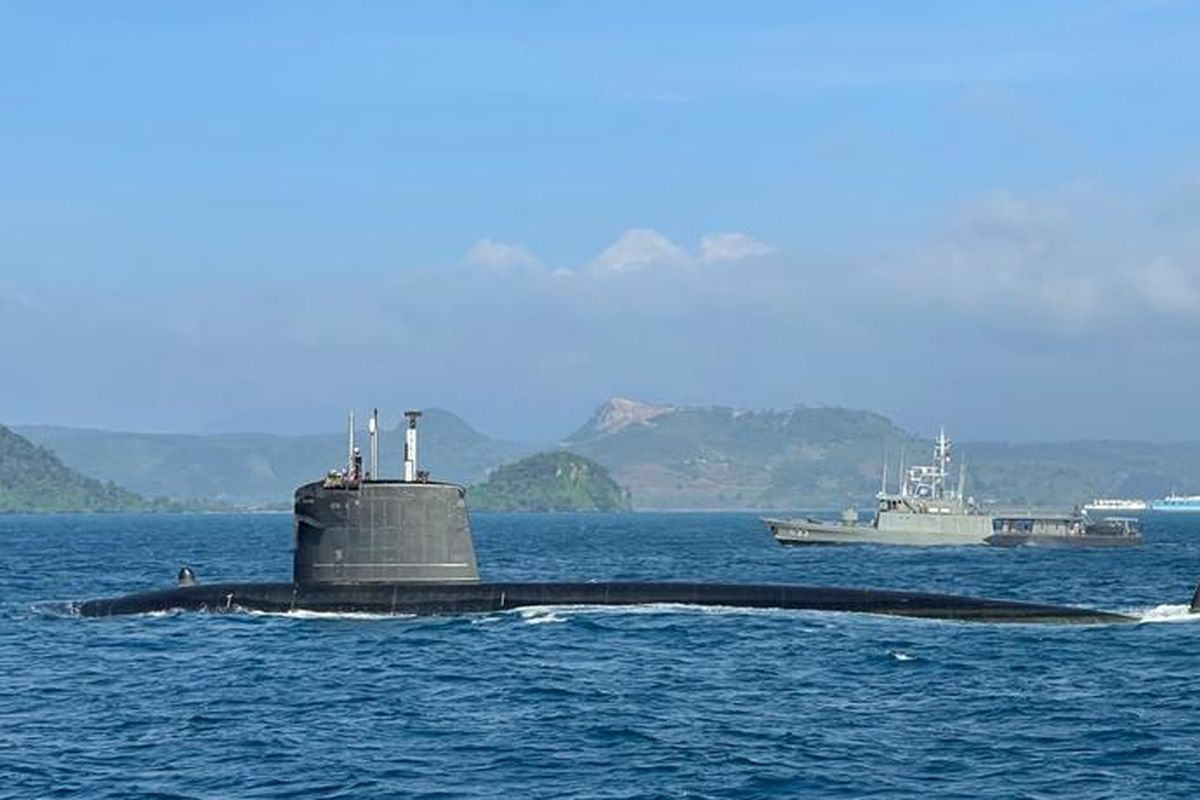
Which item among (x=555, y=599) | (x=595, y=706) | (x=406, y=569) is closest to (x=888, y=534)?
(x=555, y=599)

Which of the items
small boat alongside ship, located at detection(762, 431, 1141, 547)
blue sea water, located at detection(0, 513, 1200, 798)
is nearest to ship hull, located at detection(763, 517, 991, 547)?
small boat alongside ship, located at detection(762, 431, 1141, 547)

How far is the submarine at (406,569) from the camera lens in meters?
46.0

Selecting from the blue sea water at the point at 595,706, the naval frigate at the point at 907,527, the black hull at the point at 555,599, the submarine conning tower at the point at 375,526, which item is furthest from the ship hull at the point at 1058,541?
the submarine conning tower at the point at 375,526

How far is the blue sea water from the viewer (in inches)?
1051

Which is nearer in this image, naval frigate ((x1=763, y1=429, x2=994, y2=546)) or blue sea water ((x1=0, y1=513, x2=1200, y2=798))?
blue sea water ((x1=0, y1=513, x2=1200, y2=798))

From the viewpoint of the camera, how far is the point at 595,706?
33.4 m

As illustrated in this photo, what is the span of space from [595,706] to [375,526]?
560 inches

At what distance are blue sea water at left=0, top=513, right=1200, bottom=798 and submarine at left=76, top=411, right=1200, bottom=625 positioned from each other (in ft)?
2.26

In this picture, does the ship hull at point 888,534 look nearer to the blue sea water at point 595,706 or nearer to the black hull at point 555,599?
the blue sea water at point 595,706

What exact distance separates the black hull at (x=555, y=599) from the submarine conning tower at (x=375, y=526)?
473 mm

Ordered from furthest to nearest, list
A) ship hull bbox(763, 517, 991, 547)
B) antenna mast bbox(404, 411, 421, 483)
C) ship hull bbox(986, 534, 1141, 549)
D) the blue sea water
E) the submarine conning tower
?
ship hull bbox(986, 534, 1141, 549) < ship hull bbox(763, 517, 991, 547) < the submarine conning tower < antenna mast bbox(404, 411, 421, 483) < the blue sea water

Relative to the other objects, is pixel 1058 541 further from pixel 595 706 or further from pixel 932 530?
pixel 595 706

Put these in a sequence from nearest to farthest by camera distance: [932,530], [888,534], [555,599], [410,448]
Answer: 1. [410,448]
2. [555,599]
3. [888,534]
4. [932,530]

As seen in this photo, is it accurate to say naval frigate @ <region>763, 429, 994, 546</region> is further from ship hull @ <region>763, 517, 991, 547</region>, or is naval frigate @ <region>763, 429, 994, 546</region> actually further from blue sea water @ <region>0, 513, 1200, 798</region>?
blue sea water @ <region>0, 513, 1200, 798</region>
